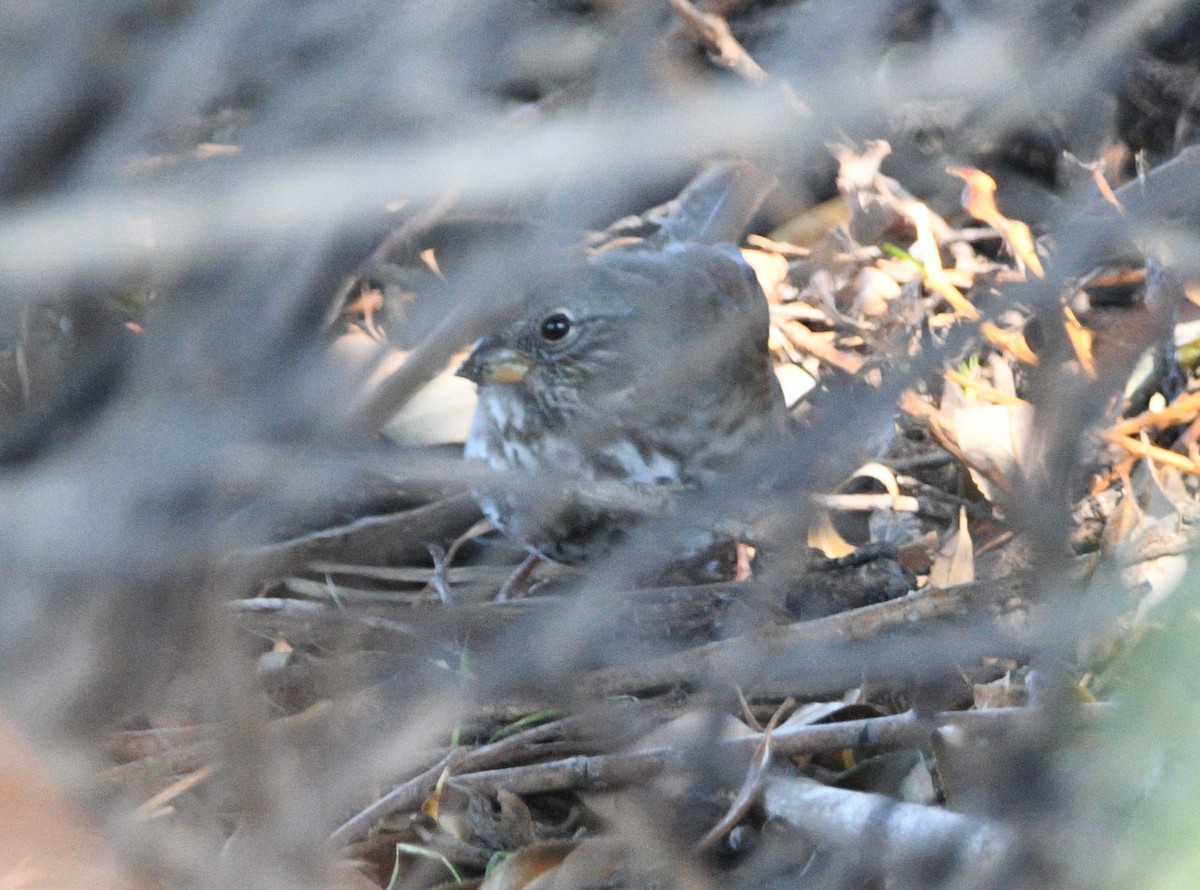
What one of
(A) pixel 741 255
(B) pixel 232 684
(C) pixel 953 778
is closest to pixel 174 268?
(B) pixel 232 684

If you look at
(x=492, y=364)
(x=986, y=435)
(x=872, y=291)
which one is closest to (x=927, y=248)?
(x=872, y=291)

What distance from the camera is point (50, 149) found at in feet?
1.96

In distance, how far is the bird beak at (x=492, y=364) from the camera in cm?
232

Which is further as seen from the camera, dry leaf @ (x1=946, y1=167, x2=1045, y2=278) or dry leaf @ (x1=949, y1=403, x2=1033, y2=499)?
dry leaf @ (x1=949, y1=403, x2=1033, y2=499)

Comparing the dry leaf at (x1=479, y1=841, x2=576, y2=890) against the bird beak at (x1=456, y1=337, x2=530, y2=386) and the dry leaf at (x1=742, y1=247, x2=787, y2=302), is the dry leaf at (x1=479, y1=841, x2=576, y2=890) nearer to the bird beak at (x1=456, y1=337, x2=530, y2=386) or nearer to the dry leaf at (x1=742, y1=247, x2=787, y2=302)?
the bird beak at (x1=456, y1=337, x2=530, y2=386)

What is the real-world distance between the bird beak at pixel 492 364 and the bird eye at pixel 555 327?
6 cm

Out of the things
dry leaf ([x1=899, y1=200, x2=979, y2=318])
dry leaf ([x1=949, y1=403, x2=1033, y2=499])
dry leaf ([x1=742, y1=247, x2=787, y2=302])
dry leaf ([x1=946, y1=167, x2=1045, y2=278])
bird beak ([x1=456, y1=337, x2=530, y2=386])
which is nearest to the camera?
dry leaf ([x1=946, y1=167, x2=1045, y2=278])

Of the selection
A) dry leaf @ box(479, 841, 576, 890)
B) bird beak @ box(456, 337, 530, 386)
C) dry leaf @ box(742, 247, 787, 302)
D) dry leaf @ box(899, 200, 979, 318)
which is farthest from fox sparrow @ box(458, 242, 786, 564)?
dry leaf @ box(479, 841, 576, 890)

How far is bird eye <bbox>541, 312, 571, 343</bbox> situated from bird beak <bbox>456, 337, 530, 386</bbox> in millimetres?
58

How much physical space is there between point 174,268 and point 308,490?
0.12 metres

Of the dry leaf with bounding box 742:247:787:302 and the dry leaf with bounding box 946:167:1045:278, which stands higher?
the dry leaf with bounding box 946:167:1045:278

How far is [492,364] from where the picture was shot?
234cm

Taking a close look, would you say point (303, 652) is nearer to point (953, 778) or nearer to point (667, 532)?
point (953, 778)

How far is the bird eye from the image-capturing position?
236cm
